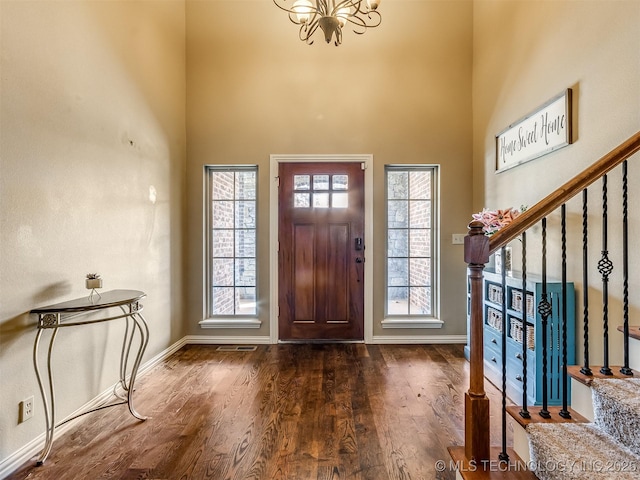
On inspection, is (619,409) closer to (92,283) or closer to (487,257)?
(487,257)

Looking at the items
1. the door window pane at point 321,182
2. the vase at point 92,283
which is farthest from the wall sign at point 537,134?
the vase at point 92,283

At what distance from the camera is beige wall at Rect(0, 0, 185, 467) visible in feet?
5.32

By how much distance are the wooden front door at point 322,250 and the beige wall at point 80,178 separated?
121 cm

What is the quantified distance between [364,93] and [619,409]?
3266mm

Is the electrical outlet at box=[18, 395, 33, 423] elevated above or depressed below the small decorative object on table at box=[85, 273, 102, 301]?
below

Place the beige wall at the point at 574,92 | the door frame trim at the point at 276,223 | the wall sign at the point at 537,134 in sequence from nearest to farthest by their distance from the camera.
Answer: the beige wall at the point at 574,92 → the wall sign at the point at 537,134 → the door frame trim at the point at 276,223

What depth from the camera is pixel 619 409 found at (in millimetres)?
1162

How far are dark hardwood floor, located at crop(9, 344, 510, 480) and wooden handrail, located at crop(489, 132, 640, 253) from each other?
1.22 metres

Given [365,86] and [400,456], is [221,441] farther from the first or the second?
[365,86]

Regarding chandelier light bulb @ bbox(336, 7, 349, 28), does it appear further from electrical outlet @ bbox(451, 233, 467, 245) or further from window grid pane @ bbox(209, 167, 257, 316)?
electrical outlet @ bbox(451, 233, 467, 245)

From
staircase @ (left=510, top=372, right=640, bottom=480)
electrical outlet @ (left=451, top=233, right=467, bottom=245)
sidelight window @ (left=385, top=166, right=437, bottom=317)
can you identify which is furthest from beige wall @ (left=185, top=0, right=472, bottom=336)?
staircase @ (left=510, top=372, right=640, bottom=480)

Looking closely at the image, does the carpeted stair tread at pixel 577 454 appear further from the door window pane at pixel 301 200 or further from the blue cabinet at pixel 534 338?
the door window pane at pixel 301 200

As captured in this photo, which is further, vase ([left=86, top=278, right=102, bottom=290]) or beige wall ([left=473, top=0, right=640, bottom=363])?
vase ([left=86, top=278, right=102, bottom=290])

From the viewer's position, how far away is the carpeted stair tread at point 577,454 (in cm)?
106
